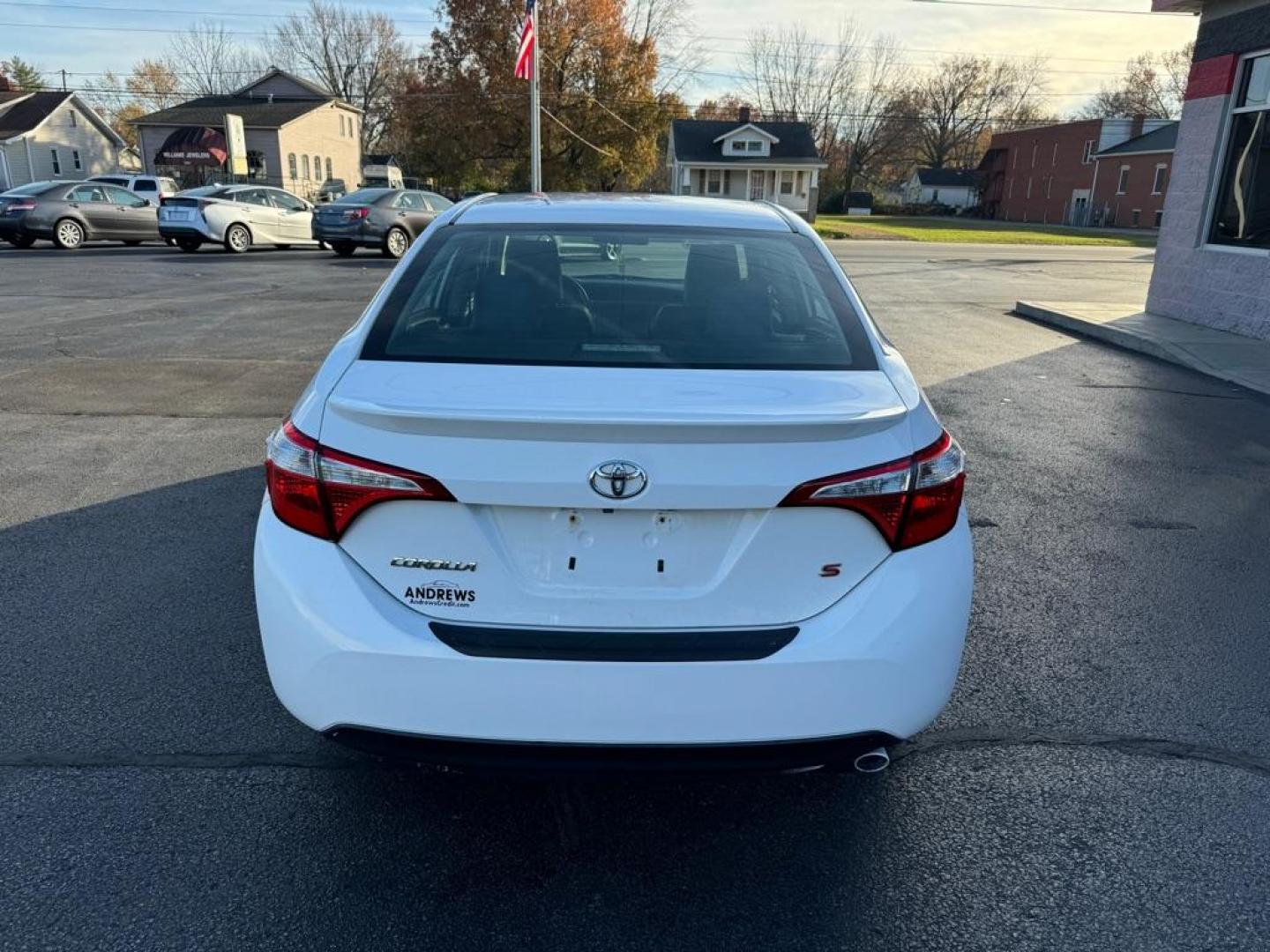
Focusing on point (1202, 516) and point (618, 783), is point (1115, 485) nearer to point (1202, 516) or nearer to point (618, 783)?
point (1202, 516)

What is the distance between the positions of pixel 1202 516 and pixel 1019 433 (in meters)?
1.92

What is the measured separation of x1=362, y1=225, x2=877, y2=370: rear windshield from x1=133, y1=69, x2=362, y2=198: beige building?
151 feet

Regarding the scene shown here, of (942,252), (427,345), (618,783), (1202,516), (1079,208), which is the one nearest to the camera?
(427,345)

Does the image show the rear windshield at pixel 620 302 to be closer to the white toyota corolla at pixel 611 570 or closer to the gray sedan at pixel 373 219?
the white toyota corolla at pixel 611 570

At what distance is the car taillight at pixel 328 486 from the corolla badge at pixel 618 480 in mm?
347

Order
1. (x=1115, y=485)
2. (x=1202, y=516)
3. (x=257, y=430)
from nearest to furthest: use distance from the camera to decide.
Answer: (x=1202, y=516) < (x=1115, y=485) < (x=257, y=430)

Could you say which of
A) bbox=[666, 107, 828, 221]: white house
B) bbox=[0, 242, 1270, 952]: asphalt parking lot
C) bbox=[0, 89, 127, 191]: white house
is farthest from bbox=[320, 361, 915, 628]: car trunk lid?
bbox=[0, 89, 127, 191]: white house

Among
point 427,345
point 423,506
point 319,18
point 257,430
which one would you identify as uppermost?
point 319,18

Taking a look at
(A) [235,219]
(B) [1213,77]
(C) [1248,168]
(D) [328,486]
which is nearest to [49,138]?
(A) [235,219]

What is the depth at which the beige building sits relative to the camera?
46594mm

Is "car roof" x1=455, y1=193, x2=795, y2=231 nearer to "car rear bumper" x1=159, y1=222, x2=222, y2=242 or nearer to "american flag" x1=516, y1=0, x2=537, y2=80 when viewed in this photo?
"american flag" x1=516, y1=0, x2=537, y2=80

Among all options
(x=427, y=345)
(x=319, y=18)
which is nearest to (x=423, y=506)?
(x=427, y=345)

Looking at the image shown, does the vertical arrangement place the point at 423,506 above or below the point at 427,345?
below

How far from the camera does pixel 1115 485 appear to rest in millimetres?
6039
